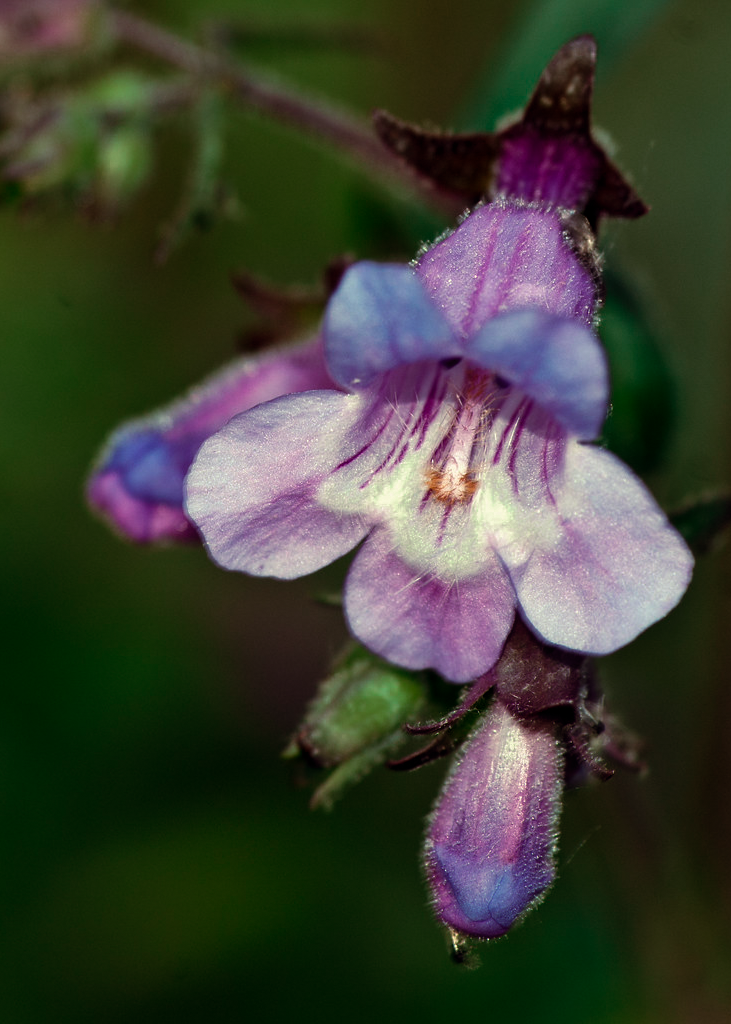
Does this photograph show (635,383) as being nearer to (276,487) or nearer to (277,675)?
(276,487)

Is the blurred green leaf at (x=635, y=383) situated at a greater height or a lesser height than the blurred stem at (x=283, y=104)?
lesser

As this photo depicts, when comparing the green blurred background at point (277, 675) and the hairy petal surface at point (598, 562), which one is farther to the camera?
the green blurred background at point (277, 675)

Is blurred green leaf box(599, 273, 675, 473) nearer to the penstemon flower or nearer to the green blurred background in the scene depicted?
the green blurred background

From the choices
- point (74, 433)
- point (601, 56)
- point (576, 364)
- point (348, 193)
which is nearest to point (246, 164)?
point (74, 433)

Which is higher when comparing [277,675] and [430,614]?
[430,614]

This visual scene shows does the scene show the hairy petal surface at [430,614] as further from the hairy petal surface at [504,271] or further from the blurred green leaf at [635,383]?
the blurred green leaf at [635,383]

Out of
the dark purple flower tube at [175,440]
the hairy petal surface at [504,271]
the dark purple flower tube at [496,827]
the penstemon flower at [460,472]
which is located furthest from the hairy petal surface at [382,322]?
the dark purple flower tube at [175,440]

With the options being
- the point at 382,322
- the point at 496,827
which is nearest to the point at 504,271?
the point at 382,322
